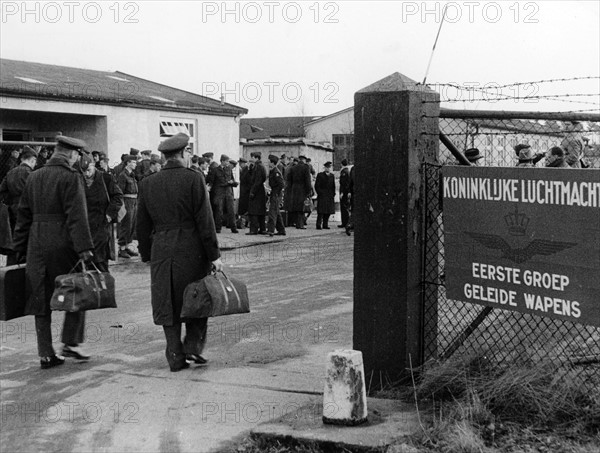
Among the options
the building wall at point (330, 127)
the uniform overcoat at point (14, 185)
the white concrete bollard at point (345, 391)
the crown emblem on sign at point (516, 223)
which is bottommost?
the white concrete bollard at point (345, 391)

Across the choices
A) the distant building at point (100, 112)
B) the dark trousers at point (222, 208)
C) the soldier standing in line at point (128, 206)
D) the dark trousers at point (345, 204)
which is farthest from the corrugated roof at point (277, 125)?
the soldier standing in line at point (128, 206)

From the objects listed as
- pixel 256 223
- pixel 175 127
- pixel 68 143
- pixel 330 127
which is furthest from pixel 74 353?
pixel 330 127

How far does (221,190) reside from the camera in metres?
21.3

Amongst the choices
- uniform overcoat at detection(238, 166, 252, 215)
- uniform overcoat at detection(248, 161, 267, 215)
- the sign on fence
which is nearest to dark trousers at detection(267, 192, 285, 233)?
uniform overcoat at detection(248, 161, 267, 215)

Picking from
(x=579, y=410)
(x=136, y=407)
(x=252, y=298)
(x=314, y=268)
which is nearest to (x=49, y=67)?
(x=314, y=268)

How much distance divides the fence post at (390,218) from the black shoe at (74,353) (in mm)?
2775

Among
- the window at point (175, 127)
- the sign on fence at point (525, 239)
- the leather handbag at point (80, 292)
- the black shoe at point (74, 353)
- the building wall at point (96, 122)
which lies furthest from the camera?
the window at point (175, 127)

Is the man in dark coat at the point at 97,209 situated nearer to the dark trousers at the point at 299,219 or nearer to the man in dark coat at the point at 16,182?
the man in dark coat at the point at 16,182

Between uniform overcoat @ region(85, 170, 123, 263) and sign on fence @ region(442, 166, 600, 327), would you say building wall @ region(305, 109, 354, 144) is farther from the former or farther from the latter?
sign on fence @ region(442, 166, 600, 327)

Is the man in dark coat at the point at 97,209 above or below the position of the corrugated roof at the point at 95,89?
below

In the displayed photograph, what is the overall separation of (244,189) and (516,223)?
1723 centimetres

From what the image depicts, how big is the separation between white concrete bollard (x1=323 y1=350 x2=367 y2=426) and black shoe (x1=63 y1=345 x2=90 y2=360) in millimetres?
3070

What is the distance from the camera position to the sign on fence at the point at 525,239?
5328mm

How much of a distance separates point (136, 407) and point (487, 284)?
266 centimetres
